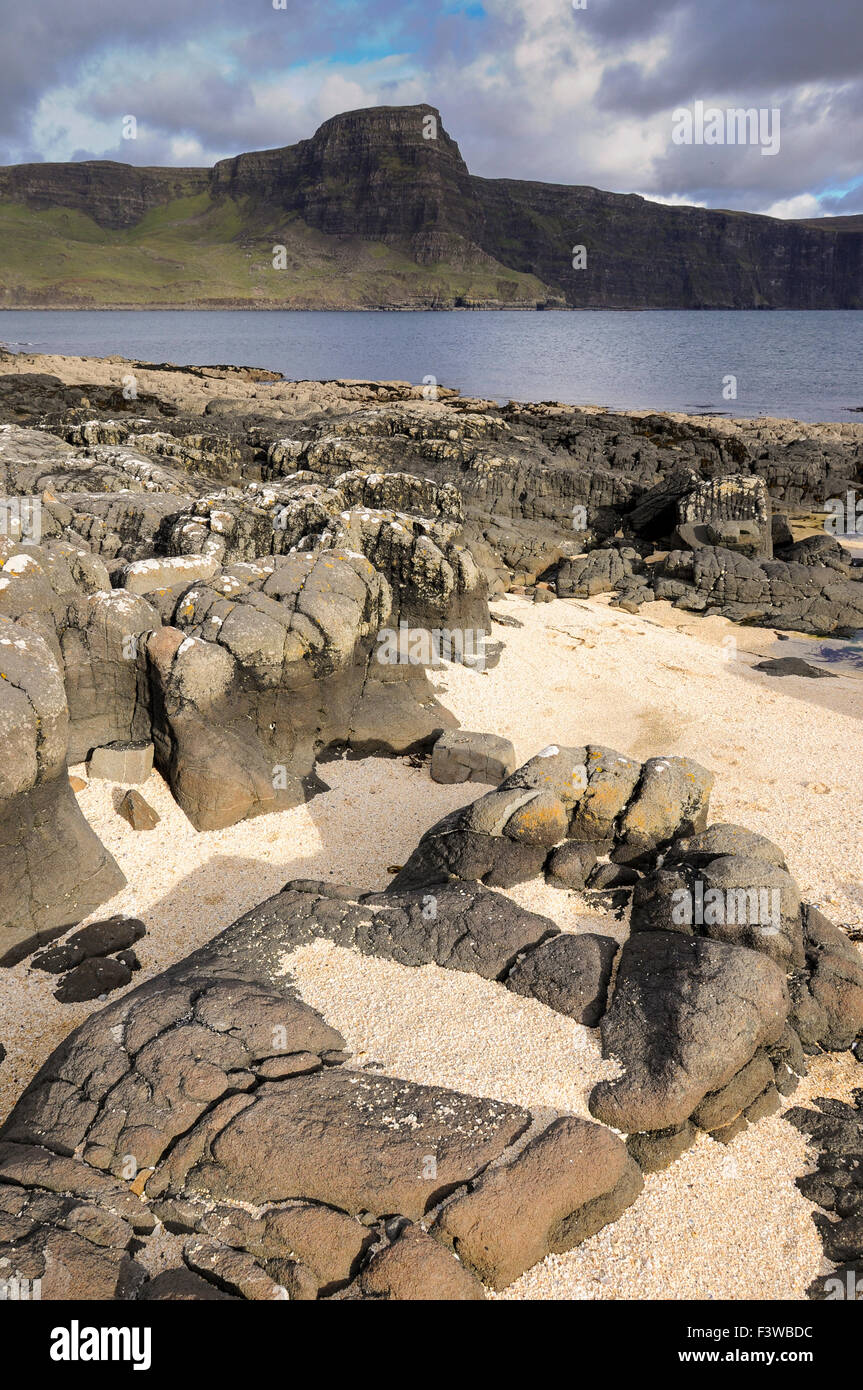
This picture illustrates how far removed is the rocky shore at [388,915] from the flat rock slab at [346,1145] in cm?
2

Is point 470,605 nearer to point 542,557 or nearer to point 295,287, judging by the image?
point 542,557

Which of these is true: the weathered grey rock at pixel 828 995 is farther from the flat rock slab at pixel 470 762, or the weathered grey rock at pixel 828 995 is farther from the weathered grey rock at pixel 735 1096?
the flat rock slab at pixel 470 762

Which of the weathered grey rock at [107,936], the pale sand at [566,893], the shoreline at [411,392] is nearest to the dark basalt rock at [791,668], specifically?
the pale sand at [566,893]

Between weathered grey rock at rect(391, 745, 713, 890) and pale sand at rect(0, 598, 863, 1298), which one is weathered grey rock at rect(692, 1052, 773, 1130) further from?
weathered grey rock at rect(391, 745, 713, 890)

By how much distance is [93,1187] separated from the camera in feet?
16.3

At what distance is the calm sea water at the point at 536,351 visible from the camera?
71.9 meters

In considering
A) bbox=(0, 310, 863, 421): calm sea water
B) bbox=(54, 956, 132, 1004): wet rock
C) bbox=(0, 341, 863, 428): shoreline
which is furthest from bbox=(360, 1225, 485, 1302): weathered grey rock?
bbox=(0, 310, 863, 421): calm sea water

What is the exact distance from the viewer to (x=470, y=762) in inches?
483

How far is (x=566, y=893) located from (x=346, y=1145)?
4.06 metres

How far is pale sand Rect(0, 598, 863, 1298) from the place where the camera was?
5.13 meters

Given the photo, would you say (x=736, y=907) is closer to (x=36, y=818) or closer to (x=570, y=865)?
(x=570, y=865)

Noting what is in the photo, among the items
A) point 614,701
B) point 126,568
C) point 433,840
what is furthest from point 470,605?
point 433,840

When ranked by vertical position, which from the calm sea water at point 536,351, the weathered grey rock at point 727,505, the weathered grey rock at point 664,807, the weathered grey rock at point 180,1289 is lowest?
the weathered grey rock at point 180,1289

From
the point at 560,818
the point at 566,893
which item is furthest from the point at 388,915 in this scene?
the point at 560,818
